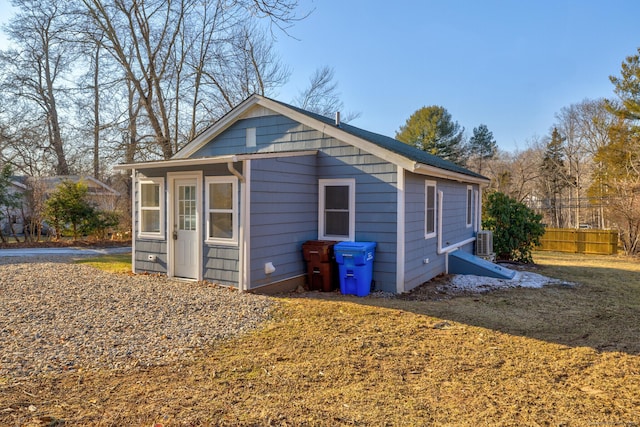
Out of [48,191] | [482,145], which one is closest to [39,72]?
[48,191]

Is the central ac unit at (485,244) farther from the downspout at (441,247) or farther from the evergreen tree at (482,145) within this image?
the evergreen tree at (482,145)

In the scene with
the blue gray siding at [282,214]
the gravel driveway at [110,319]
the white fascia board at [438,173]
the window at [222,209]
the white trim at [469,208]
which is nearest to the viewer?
the gravel driveway at [110,319]

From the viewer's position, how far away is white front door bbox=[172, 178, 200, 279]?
8.16 m

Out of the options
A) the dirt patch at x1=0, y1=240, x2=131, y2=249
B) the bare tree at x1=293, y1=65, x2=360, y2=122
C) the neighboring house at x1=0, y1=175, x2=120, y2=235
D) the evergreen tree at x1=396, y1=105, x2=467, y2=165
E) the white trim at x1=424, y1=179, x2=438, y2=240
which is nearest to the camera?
the white trim at x1=424, y1=179, x2=438, y2=240

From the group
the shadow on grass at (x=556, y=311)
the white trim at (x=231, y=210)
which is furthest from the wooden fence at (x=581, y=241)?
the white trim at (x=231, y=210)

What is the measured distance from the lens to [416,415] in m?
3.05

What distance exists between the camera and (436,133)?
3241 cm

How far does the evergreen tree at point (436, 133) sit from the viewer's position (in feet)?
106

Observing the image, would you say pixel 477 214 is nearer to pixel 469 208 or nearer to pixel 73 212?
pixel 469 208

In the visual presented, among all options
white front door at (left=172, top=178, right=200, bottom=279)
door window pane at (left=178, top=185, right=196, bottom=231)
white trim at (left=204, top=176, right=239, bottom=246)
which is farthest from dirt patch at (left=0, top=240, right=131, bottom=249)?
white trim at (left=204, top=176, right=239, bottom=246)

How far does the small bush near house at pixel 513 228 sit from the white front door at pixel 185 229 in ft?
33.4

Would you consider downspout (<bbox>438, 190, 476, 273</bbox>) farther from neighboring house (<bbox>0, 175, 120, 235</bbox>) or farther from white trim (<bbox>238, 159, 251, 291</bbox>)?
neighboring house (<bbox>0, 175, 120, 235</bbox>)

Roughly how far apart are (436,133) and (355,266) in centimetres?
2718

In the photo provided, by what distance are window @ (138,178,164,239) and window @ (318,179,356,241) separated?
11.1 ft
